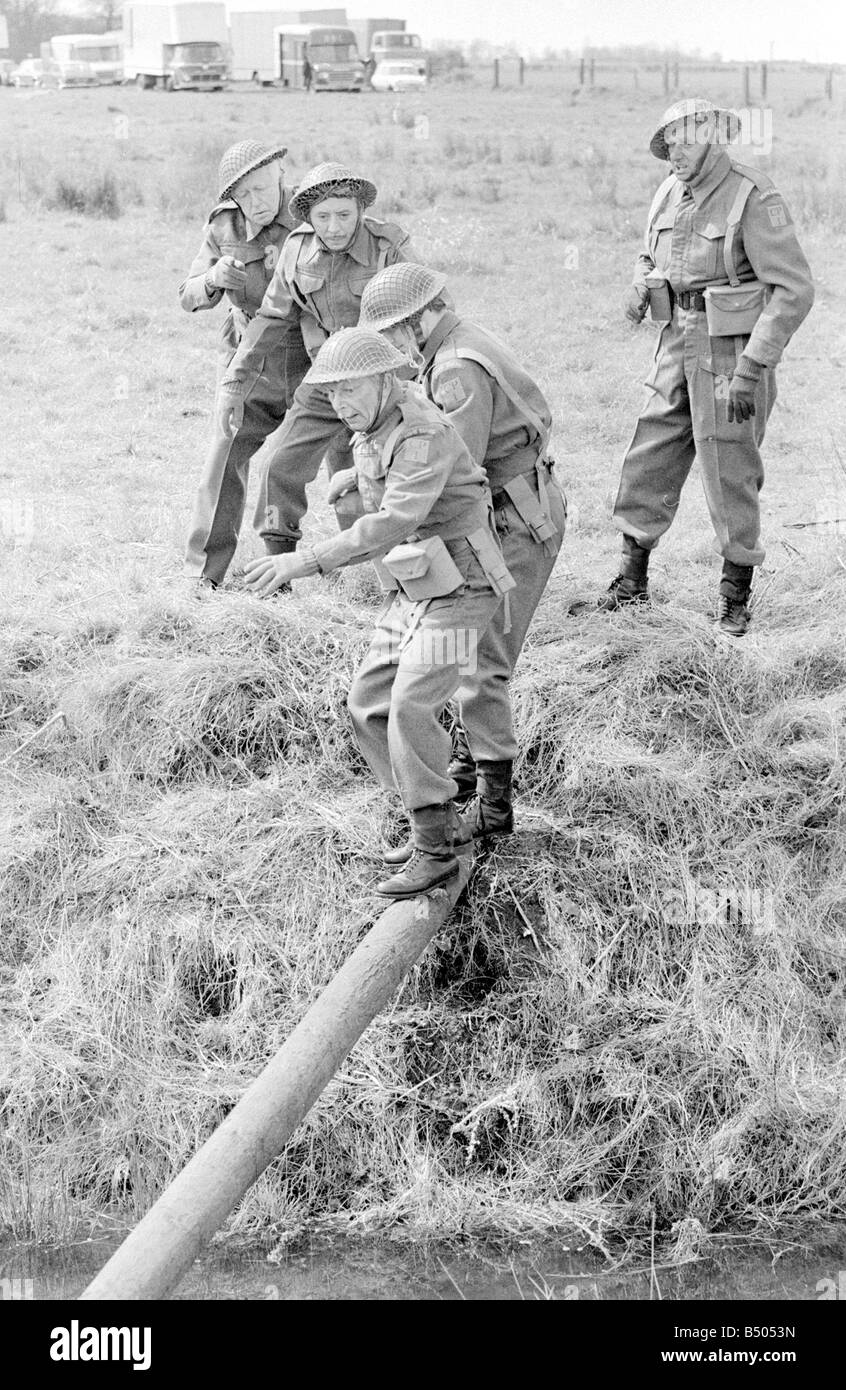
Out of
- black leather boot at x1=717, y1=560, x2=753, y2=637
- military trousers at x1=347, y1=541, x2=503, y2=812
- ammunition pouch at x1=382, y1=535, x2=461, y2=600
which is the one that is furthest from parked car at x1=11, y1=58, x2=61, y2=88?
ammunition pouch at x1=382, y1=535, x2=461, y2=600

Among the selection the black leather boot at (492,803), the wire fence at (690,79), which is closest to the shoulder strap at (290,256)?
the black leather boot at (492,803)

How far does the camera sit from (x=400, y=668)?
4.74 m

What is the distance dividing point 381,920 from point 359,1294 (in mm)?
1144

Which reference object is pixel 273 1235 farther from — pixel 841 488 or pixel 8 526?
pixel 841 488

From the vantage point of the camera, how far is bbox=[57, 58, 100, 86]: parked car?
1265 inches

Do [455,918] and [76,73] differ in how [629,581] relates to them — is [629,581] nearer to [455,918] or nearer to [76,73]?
[455,918]

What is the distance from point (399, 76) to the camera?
1331 inches

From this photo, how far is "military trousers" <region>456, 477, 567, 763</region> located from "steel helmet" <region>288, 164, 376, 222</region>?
1.55 m

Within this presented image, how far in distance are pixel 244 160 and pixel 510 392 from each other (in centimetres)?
205

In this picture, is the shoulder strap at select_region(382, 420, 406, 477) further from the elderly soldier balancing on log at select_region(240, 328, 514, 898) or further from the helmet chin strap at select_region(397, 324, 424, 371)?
the helmet chin strap at select_region(397, 324, 424, 371)

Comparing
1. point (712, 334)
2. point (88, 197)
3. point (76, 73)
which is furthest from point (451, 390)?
point (76, 73)

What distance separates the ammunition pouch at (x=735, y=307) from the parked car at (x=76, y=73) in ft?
95.6

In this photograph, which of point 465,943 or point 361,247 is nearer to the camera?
point 465,943
